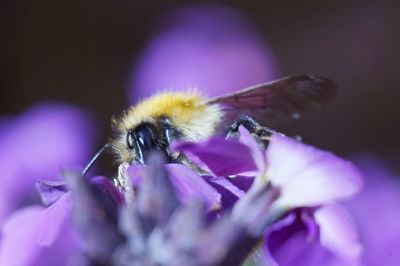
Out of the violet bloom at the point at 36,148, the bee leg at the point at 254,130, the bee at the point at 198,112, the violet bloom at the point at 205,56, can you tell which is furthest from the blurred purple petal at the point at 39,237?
the violet bloom at the point at 205,56

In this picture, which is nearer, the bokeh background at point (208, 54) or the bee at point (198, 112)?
the bee at point (198, 112)

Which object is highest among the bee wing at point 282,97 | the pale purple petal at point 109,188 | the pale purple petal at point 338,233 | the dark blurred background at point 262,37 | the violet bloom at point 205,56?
the pale purple petal at point 109,188

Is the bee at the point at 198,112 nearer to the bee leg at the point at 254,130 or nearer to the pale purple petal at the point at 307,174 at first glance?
the bee leg at the point at 254,130

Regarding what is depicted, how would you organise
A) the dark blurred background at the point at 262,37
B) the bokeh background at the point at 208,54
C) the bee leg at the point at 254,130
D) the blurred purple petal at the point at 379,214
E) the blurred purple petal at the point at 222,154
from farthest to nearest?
1. the dark blurred background at the point at 262,37
2. the bokeh background at the point at 208,54
3. the blurred purple petal at the point at 379,214
4. the bee leg at the point at 254,130
5. the blurred purple petal at the point at 222,154

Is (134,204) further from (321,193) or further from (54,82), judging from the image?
(54,82)

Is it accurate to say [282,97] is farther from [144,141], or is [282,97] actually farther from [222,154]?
[222,154]

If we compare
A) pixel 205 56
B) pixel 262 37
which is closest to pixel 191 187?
pixel 205 56
